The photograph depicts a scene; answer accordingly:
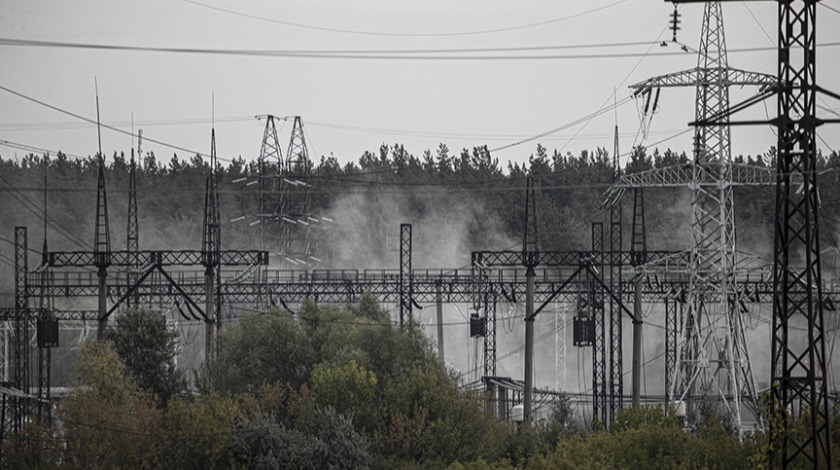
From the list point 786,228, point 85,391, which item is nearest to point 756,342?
point 85,391

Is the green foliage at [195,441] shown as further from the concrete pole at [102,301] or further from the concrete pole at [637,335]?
the concrete pole at [637,335]

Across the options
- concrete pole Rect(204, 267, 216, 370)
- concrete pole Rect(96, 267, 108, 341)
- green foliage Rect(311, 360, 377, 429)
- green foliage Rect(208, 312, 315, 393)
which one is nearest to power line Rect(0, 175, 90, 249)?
green foliage Rect(208, 312, 315, 393)

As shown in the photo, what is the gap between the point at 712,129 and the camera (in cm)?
3762

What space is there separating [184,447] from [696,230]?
1415cm

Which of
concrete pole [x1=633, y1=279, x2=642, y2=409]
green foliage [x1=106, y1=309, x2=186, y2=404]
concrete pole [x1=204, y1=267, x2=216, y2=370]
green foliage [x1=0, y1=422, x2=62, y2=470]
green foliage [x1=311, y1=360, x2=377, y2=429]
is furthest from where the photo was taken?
green foliage [x1=106, y1=309, x2=186, y2=404]

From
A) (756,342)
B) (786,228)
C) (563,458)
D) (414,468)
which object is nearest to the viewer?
(786,228)

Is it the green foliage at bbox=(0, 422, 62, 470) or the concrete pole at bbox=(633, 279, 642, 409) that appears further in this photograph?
the concrete pole at bbox=(633, 279, 642, 409)

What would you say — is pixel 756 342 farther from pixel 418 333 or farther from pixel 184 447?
pixel 184 447

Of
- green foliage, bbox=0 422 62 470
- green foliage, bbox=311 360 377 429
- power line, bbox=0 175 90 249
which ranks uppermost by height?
power line, bbox=0 175 90 249

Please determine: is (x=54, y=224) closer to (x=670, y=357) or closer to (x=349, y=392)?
(x=670, y=357)

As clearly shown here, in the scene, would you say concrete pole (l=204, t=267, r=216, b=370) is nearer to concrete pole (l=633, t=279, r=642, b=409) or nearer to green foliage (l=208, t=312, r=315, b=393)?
green foliage (l=208, t=312, r=315, b=393)

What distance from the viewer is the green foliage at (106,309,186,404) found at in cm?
4281

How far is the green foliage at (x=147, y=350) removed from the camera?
4281 cm

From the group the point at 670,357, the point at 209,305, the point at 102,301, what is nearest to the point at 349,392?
the point at 209,305
